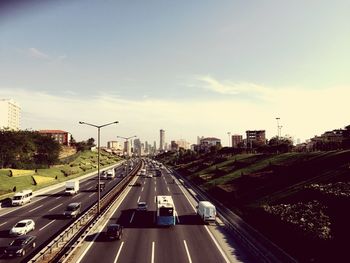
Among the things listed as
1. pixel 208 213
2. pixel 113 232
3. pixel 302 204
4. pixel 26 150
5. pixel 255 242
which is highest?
pixel 26 150

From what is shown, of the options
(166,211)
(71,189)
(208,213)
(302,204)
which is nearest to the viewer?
(302,204)

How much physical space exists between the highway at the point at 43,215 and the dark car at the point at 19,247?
45 centimetres

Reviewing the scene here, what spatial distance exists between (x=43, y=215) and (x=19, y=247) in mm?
21256

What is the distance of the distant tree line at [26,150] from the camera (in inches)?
4496

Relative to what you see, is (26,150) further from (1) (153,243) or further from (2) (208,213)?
(1) (153,243)

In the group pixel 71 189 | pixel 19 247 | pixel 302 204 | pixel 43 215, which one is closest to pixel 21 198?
pixel 43 215

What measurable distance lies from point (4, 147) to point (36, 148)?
967 inches

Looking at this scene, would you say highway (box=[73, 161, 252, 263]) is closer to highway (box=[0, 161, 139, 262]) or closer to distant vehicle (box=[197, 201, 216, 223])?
distant vehicle (box=[197, 201, 216, 223])

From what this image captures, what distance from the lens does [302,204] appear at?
39.1 metres

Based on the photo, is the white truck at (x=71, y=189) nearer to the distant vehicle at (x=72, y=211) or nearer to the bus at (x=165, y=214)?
the distant vehicle at (x=72, y=211)

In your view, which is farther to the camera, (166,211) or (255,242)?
(166,211)

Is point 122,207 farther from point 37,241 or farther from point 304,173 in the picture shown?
point 304,173

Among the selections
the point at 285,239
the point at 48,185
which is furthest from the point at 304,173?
the point at 48,185

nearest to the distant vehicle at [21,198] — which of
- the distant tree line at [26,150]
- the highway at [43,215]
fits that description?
the highway at [43,215]
